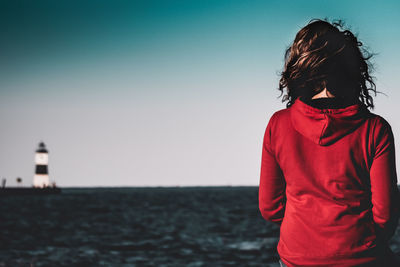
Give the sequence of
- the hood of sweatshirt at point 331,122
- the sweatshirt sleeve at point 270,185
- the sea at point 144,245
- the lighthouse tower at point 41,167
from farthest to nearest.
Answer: the lighthouse tower at point 41,167
the sea at point 144,245
the sweatshirt sleeve at point 270,185
the hood of sweatshirt at point 331,122

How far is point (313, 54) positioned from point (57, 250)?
2365cm

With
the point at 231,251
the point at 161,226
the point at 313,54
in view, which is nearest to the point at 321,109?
the point at 313,54

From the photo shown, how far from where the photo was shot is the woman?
1.92m

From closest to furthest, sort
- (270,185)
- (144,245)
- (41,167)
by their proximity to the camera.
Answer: (270,185)
(144,245)
(41,167)

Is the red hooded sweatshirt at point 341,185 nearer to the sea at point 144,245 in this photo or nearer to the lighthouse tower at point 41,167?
the sea at point 144,245

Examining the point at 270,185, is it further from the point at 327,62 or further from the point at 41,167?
the point at 41,167

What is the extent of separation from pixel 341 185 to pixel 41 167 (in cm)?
6758

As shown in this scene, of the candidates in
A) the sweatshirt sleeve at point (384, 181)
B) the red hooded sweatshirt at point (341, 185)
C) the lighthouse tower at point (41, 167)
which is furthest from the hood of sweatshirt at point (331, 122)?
the lighthouse tower at point (41, 167)

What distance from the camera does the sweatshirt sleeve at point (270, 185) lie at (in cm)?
217

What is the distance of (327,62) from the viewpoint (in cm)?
200

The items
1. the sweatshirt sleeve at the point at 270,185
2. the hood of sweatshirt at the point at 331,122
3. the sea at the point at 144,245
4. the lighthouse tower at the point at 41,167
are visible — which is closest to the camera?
the hood of sweatshirt at the point at 331,122

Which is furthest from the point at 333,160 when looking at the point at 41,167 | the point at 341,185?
the point at 41,167

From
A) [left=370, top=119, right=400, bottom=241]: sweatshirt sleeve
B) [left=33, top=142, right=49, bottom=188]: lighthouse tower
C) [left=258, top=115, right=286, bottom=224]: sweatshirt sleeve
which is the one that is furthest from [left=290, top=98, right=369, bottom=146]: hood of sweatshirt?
[left=33, top=142, right=49, bottom=188]: lighthouse tower

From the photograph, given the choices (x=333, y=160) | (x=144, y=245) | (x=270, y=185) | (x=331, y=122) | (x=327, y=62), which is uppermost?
(x=327, y=62)
